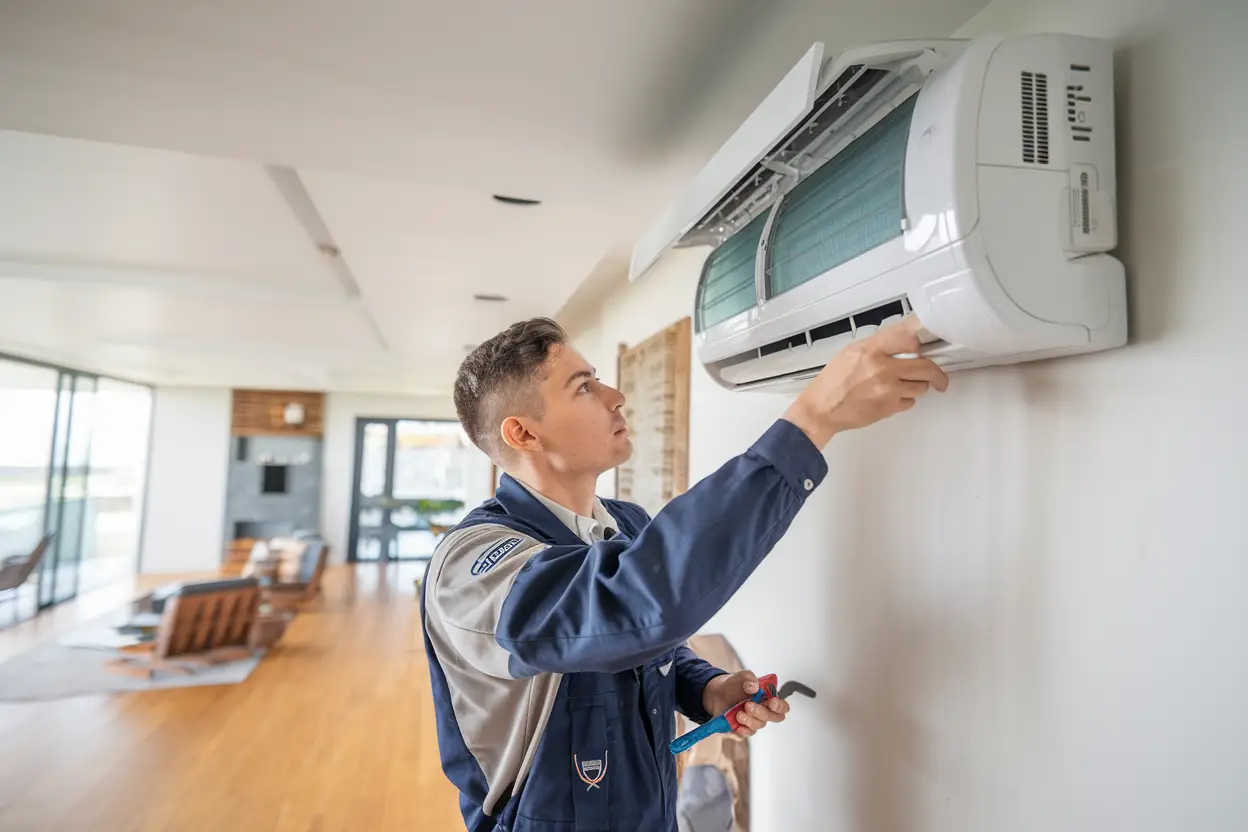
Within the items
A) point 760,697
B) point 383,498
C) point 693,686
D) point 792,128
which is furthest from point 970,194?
point 383,498

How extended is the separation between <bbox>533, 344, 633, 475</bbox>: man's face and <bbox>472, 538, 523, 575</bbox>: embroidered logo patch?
26 centimetres

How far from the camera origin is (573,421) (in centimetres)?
107

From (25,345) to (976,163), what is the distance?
23.2 ft

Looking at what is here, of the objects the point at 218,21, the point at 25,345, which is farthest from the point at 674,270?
the point at 25,345

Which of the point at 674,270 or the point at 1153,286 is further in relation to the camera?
the point at 674,270

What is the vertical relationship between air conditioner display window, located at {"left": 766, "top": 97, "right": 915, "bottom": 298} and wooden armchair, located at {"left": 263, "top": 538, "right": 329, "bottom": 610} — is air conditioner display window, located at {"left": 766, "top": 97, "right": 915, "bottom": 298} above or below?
above

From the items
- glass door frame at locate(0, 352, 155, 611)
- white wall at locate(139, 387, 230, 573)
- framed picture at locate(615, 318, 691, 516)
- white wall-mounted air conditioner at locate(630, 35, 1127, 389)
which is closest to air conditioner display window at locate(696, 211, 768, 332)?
white wall-mounted air conditioner at locate(630, 35, 1127, 389)

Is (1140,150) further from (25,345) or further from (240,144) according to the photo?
(25,345)

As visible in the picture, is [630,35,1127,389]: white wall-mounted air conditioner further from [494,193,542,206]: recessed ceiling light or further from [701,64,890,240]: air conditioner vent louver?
[494,193,542,206]: recessed ceiling light

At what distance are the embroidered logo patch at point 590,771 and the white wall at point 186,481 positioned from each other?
9.59 m

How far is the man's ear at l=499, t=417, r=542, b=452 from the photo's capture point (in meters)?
1.07

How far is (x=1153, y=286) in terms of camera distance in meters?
0.68

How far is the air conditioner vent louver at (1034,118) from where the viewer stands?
645mm

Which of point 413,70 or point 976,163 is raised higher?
point 413,70
